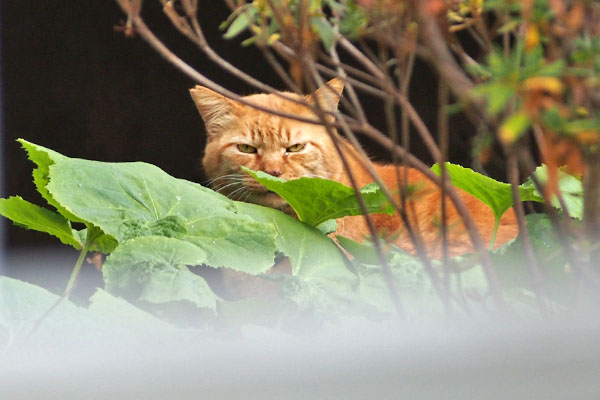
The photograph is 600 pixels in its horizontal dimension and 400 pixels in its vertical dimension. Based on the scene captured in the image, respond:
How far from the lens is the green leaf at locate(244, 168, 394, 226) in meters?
1.40

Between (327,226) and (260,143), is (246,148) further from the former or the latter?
(327,226)

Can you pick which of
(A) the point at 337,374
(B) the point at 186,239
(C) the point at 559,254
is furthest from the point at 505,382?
(B) the point at 186,239

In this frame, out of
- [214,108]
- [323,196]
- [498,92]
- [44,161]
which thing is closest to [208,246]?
[323,196]

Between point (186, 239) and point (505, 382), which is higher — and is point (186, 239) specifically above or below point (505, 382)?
above

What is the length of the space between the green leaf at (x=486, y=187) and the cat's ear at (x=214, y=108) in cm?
117

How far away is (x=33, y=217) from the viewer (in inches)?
57.1

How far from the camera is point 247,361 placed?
1.96 feet

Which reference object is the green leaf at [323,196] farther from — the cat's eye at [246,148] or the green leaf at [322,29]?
the cat's eye at [246,148]

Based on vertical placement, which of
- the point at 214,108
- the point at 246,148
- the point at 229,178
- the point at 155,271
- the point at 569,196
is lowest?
the point at 155,271

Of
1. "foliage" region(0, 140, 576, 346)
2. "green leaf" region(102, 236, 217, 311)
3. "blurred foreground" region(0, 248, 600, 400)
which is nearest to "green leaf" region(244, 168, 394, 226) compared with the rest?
"foliage" region(0, 140, 576, 346)

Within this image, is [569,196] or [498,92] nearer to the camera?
[498,92]

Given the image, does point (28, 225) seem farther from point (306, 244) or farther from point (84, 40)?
point (84, 40)

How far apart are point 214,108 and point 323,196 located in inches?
46.6

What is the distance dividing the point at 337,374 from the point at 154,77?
131 inches
